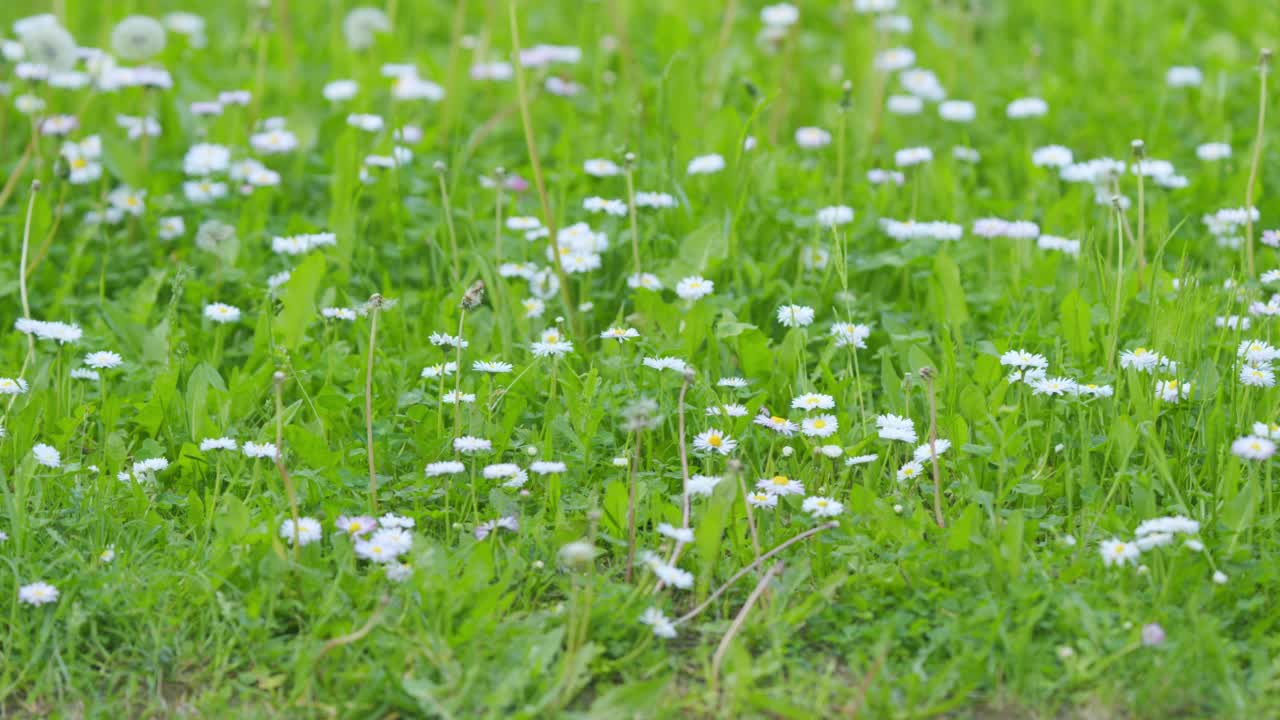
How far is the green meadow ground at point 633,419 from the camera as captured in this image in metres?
2.14

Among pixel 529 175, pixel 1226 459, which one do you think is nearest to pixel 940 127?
pixel 529 175

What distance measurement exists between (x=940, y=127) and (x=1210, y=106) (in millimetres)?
849

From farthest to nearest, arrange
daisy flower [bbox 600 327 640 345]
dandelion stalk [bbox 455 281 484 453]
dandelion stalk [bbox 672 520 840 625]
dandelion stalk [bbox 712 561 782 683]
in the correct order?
1. daisy flower [bbox 600 327 640 345]
2. dandelion stalk [bbox 455 281 484 453]
3. dandelion stalk [bbox 672 520 840 625]
4. dandelion stalk [bbox 712 561 782 683]

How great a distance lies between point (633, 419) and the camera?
87.7 inches

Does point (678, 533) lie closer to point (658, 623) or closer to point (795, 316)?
point (658, 623)

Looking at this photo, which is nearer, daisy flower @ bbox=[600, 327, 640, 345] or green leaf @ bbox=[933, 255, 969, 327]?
daisy flower @ bbox=[600, 327, 640, 345]

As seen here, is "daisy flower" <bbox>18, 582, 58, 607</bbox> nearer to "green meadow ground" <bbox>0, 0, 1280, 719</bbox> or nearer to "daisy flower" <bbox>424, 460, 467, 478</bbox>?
"green meadow ground" <bbox>0, 0, 1280, 719</bbox>

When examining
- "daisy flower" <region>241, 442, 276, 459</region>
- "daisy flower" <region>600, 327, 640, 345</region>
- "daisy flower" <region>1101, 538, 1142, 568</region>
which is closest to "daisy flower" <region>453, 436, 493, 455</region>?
"daisy flower" <region>241, 442, 276, 459</region>

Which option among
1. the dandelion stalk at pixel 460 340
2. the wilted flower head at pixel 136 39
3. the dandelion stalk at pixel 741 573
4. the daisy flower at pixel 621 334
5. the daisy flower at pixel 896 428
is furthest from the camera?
the wilted flower head at pixel 136 39

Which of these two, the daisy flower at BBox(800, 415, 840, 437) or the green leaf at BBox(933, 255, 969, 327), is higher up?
the green leaf at BBox(933, 255, 969, 327)

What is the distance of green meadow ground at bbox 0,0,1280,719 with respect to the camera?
2143 mm

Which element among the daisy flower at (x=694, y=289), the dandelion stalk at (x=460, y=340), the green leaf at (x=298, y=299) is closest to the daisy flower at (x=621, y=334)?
the daisy flower at (x=694, y=289)

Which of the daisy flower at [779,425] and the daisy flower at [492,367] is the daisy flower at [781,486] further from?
the daisy flower at [492,367]

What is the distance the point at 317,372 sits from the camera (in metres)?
2.98
